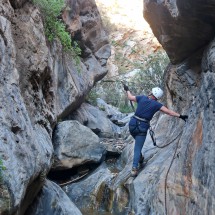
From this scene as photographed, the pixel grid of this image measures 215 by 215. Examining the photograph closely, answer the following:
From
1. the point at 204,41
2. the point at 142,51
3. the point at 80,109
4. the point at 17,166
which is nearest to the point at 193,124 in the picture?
the point at 204,41

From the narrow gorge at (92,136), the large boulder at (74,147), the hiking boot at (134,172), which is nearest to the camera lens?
the narrow gorge at (92,136)

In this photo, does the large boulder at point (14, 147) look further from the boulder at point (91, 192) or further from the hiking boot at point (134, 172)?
the boulder at point (91, 192)

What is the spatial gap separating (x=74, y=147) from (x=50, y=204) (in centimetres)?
349

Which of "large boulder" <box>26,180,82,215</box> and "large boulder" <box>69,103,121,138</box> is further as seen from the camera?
"large boulder" <box>69,103,121,138</box>

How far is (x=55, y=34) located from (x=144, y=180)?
239 inches

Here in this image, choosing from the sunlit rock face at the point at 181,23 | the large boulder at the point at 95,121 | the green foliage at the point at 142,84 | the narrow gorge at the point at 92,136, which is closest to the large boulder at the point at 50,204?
the narrow gorge at the point at 92,136

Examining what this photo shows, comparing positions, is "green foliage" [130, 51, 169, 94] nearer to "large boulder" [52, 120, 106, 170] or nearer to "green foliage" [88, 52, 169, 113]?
"green foliage" [88, 52, 169, 113]

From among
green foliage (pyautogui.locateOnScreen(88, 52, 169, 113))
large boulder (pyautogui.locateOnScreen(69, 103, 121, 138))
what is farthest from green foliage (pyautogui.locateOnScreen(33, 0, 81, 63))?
green foliage (pyautogui.locateOnScreen(88, 52, 169, 113))

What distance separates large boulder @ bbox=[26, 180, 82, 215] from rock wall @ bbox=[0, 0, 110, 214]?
0.32 metres

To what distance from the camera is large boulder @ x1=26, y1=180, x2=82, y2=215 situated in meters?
6.38

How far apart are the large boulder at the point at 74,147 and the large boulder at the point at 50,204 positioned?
8.31 feet

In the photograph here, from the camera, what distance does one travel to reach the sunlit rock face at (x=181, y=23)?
6.90 meters

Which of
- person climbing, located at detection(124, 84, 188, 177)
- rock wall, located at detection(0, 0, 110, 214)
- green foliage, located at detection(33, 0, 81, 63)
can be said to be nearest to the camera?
rock wall, located at detection(0, 0, 110, 214)

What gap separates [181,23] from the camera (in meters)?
8.01
